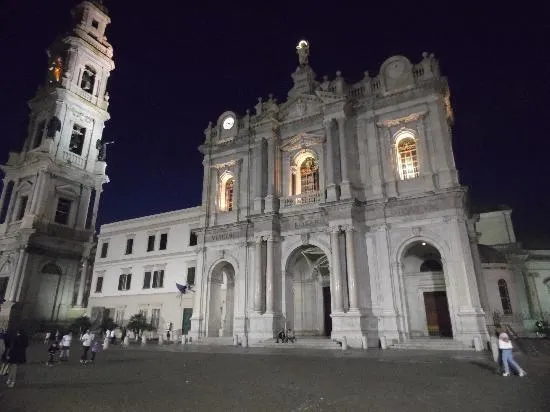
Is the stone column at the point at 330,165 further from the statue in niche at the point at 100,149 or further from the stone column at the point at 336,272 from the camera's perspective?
the statue in niche at the point at 100,149

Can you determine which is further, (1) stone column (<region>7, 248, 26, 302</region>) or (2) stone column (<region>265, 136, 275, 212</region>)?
(1) stone column (<region>7, 248, 26, 302</region>)

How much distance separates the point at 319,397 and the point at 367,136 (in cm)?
1941

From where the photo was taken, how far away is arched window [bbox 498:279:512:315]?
30812mm

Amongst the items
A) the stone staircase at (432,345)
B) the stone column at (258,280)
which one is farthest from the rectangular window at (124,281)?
the stone staircase at (432,345)

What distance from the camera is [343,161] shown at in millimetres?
23141

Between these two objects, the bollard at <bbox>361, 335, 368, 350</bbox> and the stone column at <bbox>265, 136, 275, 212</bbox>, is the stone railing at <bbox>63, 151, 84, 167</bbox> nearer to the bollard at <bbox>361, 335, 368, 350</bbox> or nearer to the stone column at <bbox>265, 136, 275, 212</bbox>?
the stone column at <bbox>265, 136, 275, 212</bbox>

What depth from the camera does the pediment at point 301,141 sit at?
25.5 meters

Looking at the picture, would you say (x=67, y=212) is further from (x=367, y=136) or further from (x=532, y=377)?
(x=532, y=377)

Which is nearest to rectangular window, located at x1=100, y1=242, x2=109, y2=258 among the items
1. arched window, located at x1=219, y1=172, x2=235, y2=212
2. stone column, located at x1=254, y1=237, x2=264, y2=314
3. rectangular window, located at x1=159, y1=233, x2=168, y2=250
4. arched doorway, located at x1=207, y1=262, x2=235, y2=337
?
rectangular window, located at x1=159, y1=233, x2=168, y2=250

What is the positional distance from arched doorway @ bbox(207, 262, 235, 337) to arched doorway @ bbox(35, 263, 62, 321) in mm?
16397

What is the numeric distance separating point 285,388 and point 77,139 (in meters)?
37.8

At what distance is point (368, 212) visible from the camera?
22.1 metres

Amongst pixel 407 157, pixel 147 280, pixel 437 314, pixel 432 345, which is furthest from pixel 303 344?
pixel 147 280

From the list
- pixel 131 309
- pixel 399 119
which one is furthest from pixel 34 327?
pixel 399 119
